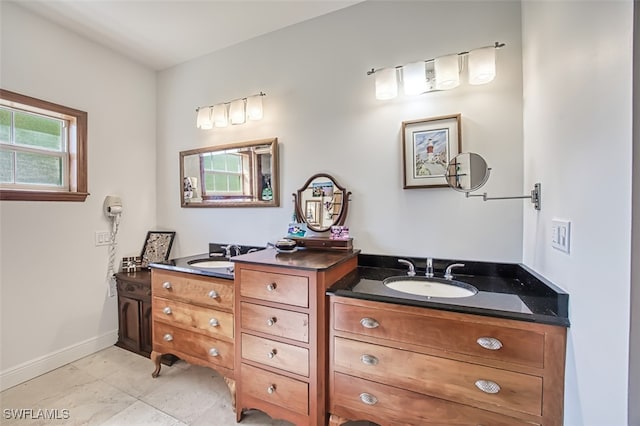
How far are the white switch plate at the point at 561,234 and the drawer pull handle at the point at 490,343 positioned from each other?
0.44 metres

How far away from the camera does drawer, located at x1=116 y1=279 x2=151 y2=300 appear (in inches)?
92.0

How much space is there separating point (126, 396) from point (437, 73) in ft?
9.28

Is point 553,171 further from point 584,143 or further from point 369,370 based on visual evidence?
point 369,370

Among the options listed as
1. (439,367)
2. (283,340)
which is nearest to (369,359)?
(439,367)

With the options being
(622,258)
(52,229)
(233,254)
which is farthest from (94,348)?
(622,258)

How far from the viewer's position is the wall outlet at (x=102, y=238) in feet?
8.14

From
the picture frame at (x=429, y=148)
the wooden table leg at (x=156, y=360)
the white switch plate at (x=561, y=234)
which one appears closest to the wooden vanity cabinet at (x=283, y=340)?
the picture frame at (x=429, y=148)

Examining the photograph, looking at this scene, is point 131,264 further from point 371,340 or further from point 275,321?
point 371,340

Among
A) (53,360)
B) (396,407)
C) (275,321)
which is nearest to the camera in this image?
(396,407)

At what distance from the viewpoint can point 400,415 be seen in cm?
127

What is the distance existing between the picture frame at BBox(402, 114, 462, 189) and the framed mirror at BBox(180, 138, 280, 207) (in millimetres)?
1014

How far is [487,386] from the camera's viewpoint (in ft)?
3.69

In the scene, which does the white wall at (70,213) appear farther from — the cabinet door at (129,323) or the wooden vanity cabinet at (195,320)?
the wooden vanity cabinet at (195,320)

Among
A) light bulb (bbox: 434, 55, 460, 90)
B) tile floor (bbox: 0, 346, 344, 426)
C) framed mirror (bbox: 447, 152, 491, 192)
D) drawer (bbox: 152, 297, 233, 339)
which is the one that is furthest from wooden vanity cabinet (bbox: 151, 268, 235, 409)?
light bulb (bbox: 434, 55, 460, 90)
